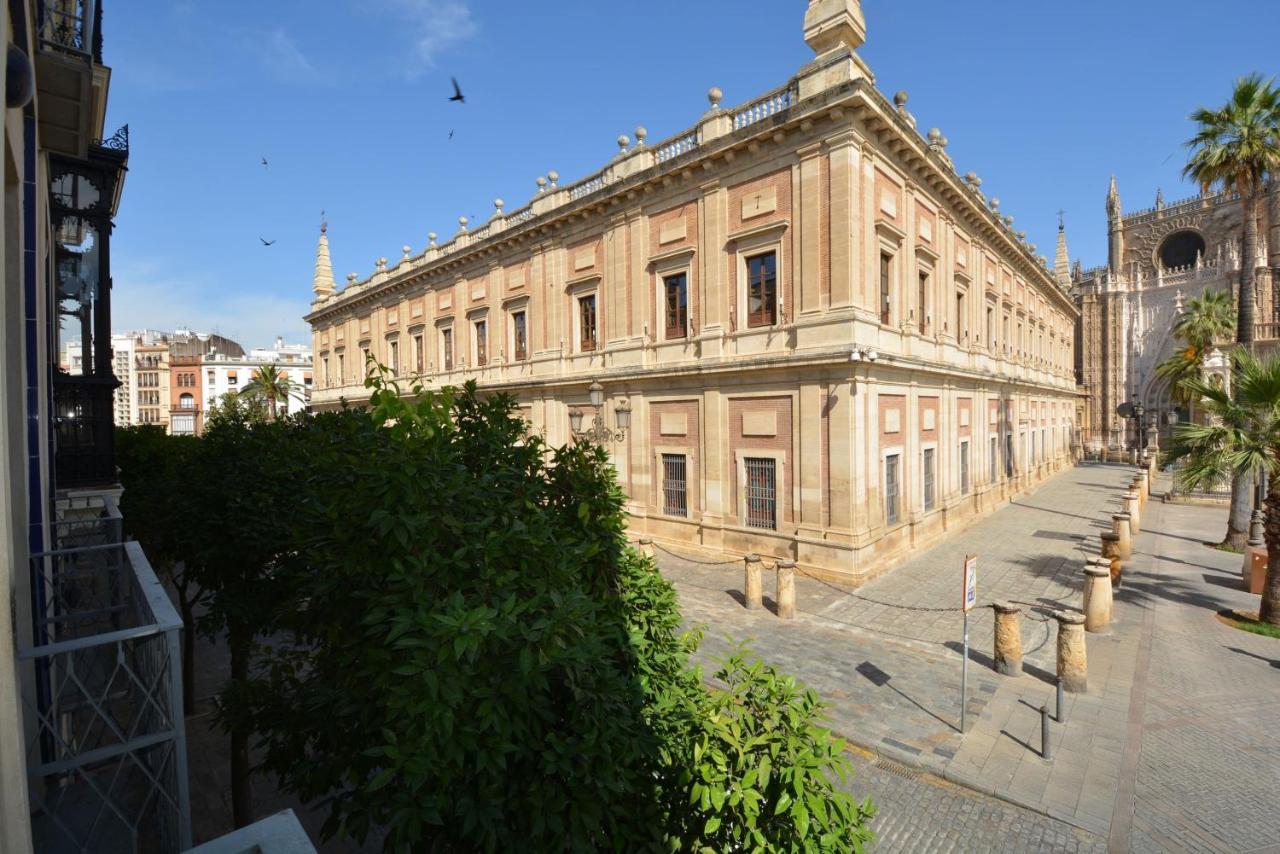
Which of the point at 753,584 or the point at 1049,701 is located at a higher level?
the point at 753,584

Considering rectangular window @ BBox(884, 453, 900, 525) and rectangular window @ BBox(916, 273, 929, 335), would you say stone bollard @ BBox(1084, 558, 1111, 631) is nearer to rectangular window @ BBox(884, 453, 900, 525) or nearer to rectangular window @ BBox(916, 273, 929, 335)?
rectangular window @ BBox(884, 453, 900, 525)

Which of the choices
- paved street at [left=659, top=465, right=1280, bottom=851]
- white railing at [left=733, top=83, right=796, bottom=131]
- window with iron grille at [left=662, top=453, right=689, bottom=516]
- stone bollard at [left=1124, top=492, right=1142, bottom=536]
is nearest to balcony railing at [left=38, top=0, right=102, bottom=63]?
paved street at [left=659, top=465, right=1280, bottom=851]

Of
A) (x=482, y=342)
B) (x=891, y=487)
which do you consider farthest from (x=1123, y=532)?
(x=482, y=342)

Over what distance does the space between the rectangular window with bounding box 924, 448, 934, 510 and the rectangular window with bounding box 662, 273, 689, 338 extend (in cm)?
814

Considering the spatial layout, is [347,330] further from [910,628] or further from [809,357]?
[910,628]

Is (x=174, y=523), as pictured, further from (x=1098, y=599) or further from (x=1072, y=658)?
(x=1098, y=599)

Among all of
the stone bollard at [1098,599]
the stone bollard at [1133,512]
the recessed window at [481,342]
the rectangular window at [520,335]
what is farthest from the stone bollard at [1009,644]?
the recessed window at [481,342]

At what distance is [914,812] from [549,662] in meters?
5.43

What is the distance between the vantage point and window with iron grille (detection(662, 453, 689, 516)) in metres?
18.2

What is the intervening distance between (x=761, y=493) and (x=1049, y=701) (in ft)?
27.7

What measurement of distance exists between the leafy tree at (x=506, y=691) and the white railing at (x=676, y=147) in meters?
15.6

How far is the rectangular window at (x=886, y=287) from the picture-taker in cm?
1608

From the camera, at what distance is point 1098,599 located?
1095 cm

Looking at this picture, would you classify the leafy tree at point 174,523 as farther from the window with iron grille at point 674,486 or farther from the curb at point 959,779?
the window with iron grille at point 674,486
